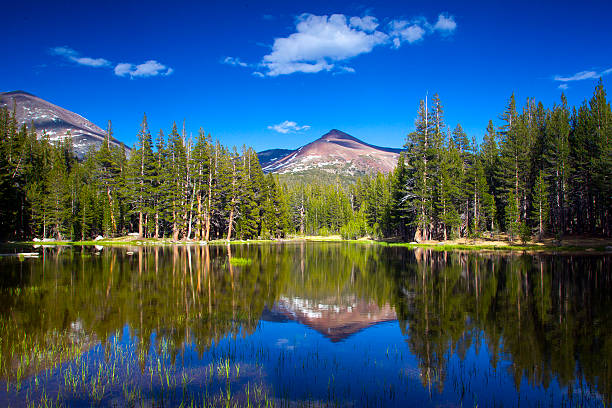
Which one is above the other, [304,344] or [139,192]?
[139,192]

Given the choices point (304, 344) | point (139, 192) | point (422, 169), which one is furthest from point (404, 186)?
point (304, 344)

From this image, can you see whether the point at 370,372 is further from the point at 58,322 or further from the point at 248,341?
the point at 58,322

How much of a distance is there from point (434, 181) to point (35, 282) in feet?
168


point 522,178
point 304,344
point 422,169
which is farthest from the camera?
point 522,178

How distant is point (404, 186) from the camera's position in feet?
194

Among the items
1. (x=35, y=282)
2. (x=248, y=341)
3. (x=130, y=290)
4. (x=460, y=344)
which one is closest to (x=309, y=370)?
(x=248, y=341)

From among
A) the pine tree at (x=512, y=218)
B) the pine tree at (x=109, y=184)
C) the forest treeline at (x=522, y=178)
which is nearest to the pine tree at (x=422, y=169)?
the forest treeline at (x=522, y=178)

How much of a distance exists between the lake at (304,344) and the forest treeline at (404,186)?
39.0 metres

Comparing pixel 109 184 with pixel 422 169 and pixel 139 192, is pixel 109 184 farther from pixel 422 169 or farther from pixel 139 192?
pixel 422 169

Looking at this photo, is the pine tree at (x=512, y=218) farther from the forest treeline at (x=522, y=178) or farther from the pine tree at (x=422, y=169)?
the pine tree at (x=422, y=169)

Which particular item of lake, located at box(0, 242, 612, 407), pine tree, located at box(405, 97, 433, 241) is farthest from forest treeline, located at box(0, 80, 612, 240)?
lake, located at box(0, 242, 612, 407)

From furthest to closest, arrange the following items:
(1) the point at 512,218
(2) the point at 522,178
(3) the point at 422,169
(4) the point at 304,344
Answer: (2) the point at 522,178 < (3) the point at 422,169 < (1) the point at 512,218 < (4) the point at 304,344

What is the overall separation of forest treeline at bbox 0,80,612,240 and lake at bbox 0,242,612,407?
39.0 metres

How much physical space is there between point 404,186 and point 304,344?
51599 mm
